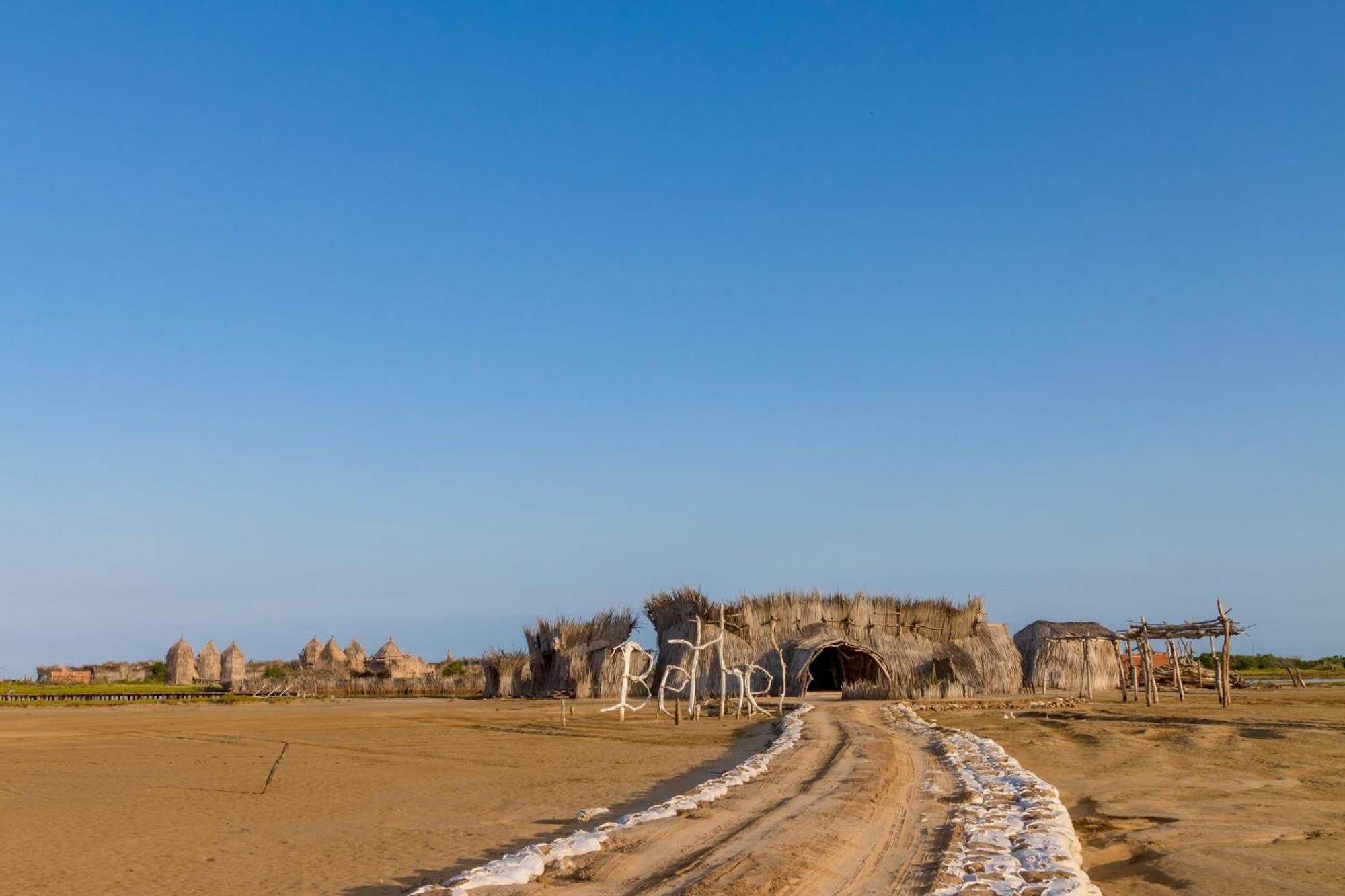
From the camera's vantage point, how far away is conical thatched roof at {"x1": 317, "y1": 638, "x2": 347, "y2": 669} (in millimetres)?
54609

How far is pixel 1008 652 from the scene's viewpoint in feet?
109

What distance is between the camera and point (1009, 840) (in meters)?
7.79

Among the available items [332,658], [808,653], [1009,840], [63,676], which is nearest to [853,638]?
[808,653]

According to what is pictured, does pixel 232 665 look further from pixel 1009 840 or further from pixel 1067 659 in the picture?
pixel 1009 840

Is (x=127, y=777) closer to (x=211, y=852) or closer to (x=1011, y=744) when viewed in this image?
(x=211, y=852)

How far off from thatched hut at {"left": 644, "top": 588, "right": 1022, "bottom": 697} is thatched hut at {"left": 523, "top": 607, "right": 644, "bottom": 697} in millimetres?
1925

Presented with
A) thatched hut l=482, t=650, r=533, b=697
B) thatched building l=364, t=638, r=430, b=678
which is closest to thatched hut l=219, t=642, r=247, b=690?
thatched building l=364, t=638, r=430, b=678

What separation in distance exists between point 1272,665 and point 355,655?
183 ft

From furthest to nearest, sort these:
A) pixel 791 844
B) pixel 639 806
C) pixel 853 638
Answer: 1. pixel 853 638
2. pixel 639 806
3. pixel 791 844

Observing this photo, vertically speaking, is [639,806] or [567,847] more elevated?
[567,847]

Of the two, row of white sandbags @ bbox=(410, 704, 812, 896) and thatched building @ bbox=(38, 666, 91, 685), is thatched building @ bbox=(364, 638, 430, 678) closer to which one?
thatched building @ bbox=(38, 666, 91, 685)

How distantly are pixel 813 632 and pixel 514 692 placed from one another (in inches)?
486

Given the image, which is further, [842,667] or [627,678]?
[842,667]

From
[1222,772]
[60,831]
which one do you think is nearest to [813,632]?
[1222,772]
